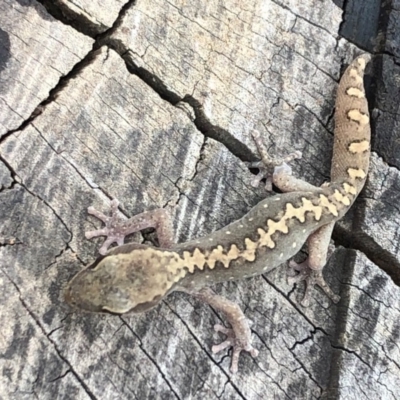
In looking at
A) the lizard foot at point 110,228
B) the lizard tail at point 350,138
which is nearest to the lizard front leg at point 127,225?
the lizard foot at point 110,228

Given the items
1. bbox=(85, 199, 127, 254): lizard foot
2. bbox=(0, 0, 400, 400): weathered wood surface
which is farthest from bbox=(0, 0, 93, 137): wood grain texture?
bbox=(85, 199, 127, 254): lizard foot

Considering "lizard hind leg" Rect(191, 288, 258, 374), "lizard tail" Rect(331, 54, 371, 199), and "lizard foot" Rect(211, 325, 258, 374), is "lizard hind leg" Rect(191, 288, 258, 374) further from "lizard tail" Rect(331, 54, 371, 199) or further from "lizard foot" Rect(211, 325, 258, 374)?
"lizard tail" Rect(331, 54, 371, 199)

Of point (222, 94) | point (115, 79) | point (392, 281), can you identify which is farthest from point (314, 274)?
point (115, 79)

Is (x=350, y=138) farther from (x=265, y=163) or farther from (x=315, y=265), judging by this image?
(x=315, y=265)

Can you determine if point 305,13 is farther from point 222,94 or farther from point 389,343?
point 389,343

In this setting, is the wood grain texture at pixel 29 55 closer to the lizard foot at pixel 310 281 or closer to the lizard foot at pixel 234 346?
the lizard foot at pixel 234 346

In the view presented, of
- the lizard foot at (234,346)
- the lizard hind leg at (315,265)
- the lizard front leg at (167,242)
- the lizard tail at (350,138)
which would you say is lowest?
the lizard foot at (234,346)

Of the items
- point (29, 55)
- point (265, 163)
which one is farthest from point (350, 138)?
point (29, 55)
